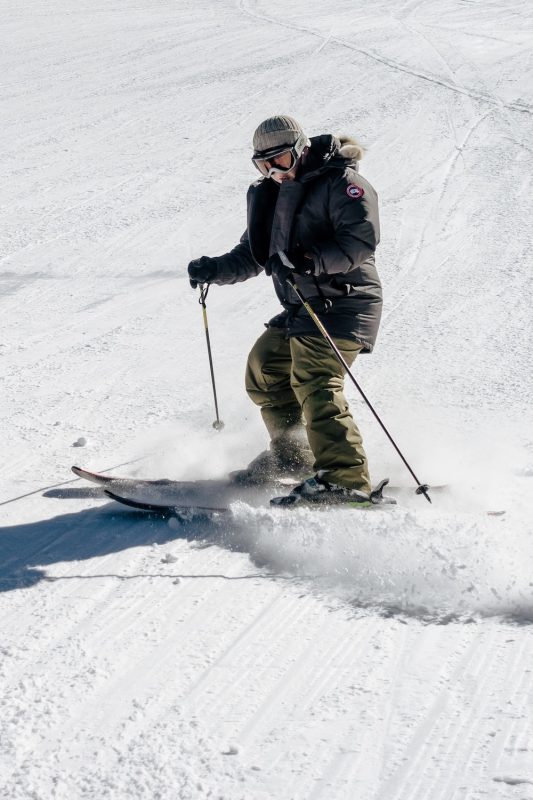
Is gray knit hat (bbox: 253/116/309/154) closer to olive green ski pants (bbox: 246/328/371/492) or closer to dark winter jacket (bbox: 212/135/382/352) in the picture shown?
dark winter jacket (bbox: 212/135/382/352)

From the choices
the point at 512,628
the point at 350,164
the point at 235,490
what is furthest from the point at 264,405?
the point at 512,628

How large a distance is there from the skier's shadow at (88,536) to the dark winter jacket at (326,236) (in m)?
1.03

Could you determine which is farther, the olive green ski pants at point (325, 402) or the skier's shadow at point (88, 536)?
the olive green ski pants at point (325, 402)

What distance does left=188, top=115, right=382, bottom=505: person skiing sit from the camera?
4.04 meters

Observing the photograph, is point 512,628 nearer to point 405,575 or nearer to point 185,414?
point 405,575

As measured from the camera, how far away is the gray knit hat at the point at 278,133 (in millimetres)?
3961

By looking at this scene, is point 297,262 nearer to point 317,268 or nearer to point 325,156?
point 317,268

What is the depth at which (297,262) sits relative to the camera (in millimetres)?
4098

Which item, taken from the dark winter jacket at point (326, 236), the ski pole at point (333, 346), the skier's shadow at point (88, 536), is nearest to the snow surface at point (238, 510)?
the skier's shadow at point (88, 536)

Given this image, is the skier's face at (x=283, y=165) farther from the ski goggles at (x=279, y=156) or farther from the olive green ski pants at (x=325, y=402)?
the olive green ski pants at (x=325, y=402)

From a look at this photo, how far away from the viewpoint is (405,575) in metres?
3.59

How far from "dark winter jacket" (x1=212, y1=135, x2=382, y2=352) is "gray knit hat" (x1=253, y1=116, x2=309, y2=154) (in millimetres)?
123

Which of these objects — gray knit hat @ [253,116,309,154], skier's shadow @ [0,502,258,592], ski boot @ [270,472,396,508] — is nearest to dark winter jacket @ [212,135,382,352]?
gray knit hat @ [253,116,309,154]

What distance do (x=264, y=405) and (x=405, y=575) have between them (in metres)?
1.48
